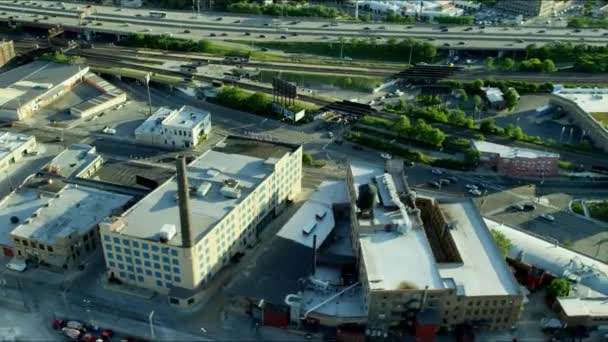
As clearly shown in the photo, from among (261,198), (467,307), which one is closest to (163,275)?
(261,198)

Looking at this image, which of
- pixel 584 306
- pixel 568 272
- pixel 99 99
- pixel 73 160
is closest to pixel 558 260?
pixel 568 272

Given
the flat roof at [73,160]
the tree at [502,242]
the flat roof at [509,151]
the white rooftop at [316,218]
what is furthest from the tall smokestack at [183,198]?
the flat roof at [509,151]

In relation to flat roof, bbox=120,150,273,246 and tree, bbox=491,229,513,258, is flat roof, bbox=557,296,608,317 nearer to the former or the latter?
tree, bbox=491,229,513,258

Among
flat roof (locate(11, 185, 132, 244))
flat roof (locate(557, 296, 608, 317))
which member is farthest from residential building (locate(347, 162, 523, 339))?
flat roof (locate(11, 185, 132, 244))

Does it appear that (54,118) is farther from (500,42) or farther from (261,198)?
(500,42)

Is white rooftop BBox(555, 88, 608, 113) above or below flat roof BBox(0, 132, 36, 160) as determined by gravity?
above
